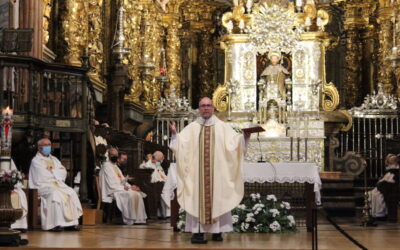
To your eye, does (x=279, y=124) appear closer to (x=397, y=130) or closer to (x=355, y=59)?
(x=397, y=130)

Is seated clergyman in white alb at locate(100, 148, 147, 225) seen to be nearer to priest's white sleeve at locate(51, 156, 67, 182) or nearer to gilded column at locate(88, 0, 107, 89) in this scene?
priest's white sleeve at locate(51, 156, 67, 182)

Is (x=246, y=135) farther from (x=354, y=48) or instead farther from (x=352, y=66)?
(x=354, y=48)

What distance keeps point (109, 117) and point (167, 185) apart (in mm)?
8395

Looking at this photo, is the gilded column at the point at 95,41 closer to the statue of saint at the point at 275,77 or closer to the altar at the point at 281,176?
the statue of saint at the point at 275,77

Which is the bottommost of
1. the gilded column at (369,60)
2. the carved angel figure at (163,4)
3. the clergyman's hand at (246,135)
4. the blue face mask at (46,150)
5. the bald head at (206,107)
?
the blue face mask at (46,150)

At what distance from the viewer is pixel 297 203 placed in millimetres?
15750

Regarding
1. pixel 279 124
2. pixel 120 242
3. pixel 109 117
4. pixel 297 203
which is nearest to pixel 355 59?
pixel 279 124

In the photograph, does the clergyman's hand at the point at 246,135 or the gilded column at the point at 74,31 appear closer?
the clergyman's hand at the point at 246,135

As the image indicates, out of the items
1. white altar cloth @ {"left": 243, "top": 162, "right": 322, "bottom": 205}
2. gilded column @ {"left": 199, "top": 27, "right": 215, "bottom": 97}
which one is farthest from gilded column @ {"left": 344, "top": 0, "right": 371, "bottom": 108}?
white altar cloth @ {"left": 243, "top": 162, "right": 322, "bottom": 205}

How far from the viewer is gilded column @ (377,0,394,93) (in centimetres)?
2838

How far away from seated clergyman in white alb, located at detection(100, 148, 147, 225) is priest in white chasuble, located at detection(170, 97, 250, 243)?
4.85 meters

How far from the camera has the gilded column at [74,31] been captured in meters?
19.2

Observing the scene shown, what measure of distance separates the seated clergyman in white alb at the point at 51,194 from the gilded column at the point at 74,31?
4954 millimetres

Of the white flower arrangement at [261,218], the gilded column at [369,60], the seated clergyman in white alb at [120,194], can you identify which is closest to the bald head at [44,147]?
the seated clergyman in white alb at [120,194]
